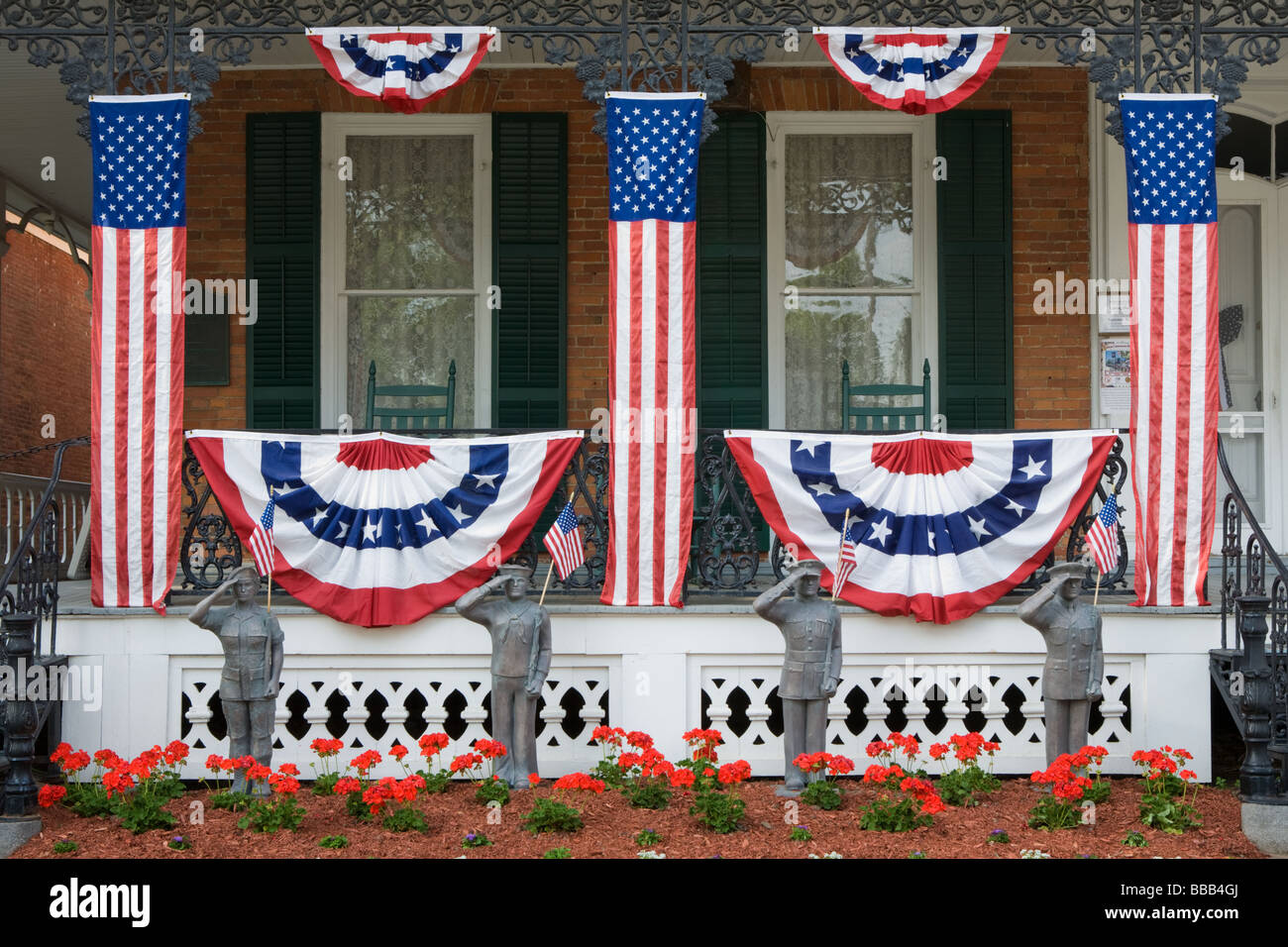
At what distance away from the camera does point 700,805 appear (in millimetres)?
6809

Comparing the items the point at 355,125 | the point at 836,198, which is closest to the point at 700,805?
the point at 836,198

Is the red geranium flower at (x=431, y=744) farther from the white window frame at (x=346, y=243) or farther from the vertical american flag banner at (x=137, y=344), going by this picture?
the white window frame at (x=346, y=243)

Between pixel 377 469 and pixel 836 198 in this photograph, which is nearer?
pixel 377 469

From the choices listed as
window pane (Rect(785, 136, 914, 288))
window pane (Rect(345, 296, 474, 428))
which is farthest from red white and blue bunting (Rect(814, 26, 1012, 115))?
window pane (Rect(345, 296, 474, 428))

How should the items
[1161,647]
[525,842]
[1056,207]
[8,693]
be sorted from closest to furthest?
1. [525,842]
2. [8,693]
3. [1161,647]
4. [1056,207]

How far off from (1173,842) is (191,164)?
28.0ft

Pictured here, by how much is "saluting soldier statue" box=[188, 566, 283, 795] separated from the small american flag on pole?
234 mm

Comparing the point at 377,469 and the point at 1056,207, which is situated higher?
the point at 1056,207

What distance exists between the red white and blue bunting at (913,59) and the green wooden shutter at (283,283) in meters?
4.47

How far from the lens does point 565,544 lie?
25.1ft

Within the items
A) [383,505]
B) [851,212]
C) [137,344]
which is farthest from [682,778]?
[851,212]

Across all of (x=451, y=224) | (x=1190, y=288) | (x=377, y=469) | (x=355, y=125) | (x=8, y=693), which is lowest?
(x=8, y=693)

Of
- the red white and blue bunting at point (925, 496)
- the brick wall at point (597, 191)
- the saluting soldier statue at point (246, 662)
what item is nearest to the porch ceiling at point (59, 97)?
the brick wall at point (597, 191)

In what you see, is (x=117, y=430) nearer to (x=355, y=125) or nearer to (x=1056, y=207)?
(x=355, y=125)
